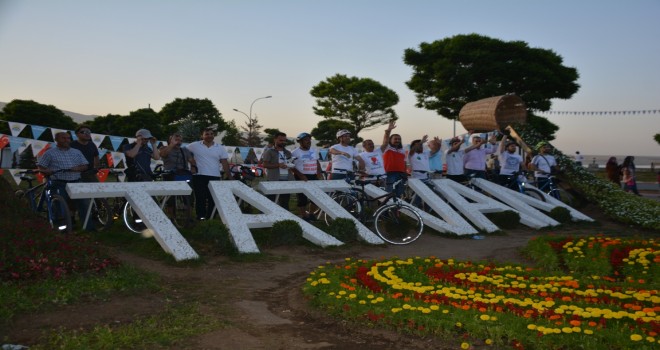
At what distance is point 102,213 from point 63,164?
1220 millimetres

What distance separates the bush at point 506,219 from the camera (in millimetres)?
12594

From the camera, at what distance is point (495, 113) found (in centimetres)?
1827

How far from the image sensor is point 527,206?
44.1 feet

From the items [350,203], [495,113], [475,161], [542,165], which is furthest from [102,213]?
[495,113]

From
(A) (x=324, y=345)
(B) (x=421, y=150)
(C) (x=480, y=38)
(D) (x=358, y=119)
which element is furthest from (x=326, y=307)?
(D) (x=358, y=119)

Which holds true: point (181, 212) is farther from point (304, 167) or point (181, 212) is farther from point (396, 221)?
point (396, 221)

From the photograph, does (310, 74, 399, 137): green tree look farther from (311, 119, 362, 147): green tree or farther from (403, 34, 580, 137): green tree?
(403, 34, 580, 137): green tree

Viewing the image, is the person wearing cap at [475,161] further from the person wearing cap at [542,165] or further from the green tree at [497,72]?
the green tree at [497,72]

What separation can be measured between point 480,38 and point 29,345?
3798 cm

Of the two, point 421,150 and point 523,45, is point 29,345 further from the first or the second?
point 523,45

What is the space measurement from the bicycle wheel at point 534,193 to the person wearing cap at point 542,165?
0.75 meters

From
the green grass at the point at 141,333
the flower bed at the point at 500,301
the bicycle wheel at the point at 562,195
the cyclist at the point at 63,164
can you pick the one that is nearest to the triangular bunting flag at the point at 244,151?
the bicycle wheel at the point at 562,195

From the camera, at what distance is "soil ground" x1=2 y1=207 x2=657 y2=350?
475 centimetres

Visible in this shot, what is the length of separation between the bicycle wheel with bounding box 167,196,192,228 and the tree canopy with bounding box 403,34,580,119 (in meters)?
31.1
